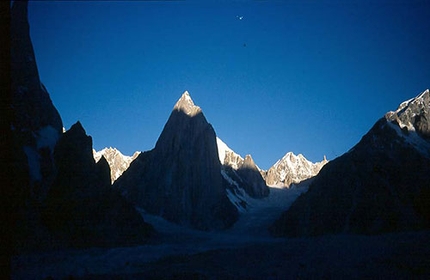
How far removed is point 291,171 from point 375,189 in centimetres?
12447

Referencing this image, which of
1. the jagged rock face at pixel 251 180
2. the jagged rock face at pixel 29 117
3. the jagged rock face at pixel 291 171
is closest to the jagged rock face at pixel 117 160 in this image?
the jagged rock face at pixel 251 180

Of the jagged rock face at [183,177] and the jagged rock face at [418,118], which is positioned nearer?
the jagged rock face at [418,118]

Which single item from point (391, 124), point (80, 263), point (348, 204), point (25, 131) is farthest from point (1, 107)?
point (391, 124)

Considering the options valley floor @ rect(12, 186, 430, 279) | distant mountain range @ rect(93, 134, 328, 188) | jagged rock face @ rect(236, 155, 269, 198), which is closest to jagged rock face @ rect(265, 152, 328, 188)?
distant mountain range @ rect(93, 134, 328, 188)

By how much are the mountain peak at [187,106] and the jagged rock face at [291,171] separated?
249 feet

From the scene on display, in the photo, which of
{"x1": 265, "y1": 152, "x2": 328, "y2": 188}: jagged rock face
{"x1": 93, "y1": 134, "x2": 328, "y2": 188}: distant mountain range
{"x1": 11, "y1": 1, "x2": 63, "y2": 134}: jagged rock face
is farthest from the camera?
{"x1": 265, "y1": 152, "x2": 328, "y2": 188}: jagged rock face

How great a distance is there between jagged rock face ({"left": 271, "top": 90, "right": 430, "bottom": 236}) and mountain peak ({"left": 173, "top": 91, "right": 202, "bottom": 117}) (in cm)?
3977

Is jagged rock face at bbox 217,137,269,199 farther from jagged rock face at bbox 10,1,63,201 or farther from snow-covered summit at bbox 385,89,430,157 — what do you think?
jagged rock face at bbox 10,1,63,201

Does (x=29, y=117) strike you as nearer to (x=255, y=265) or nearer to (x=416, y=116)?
(x=255, y=265)

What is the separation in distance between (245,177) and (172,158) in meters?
52.9

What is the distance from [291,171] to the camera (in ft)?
559

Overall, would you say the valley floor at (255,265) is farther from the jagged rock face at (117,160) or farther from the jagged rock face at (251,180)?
the jagged rock face at (117,160)

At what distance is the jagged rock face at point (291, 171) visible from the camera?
157000mm

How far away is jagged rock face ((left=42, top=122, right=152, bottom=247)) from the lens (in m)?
34.5
